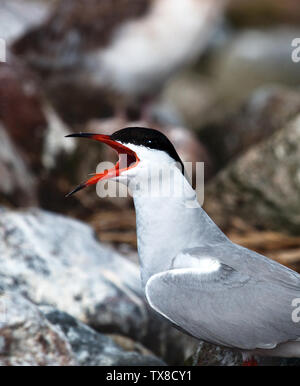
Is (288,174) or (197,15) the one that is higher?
(197,15)

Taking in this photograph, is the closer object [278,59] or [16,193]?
[16,193]

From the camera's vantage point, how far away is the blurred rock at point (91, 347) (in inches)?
97.3

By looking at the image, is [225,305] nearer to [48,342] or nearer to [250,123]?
[48,342]

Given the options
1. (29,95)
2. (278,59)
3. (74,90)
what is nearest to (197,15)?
(74,90)

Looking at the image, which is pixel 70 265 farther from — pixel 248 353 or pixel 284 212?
pixel 284 212

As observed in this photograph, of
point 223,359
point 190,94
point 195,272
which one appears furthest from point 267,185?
point 190,94

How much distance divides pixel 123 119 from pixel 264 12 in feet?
13.3

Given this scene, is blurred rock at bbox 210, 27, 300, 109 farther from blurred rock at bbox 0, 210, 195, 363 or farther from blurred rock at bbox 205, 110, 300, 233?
blurred rock at bbox 0, 210, 195, 363

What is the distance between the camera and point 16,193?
146 inches

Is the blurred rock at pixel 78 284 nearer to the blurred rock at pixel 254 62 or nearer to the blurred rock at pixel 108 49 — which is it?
the blurred rock at pixel 108 49

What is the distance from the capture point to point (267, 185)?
3.94m

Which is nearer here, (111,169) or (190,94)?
(111,169)

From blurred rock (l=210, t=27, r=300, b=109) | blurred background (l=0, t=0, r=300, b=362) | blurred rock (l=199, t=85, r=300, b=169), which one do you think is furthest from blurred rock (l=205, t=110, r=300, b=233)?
blurred rock (l=210, t=27, r=300, b=109)
